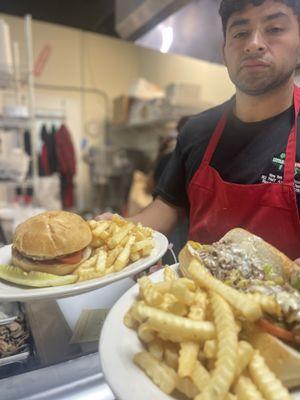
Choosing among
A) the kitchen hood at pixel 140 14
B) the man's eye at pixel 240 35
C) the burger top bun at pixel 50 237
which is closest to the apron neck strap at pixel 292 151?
the man's eye at pixel 240 35

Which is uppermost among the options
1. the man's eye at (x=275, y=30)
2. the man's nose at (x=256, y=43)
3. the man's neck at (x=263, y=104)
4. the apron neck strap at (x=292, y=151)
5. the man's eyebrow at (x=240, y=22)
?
the man's eyebrow at (x=240, y=22)

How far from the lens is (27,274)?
2.98 feet

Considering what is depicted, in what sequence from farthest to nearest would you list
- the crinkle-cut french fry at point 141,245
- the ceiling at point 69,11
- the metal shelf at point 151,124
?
the ceiling at point 69,11 → the metal shelf at point 151,124 → the crinkle-cut french fry at point 141,245

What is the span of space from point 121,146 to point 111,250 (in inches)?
232

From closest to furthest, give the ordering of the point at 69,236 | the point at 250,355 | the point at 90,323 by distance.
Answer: the point at 250,355 → the point at 90,323 → the point at 69,236

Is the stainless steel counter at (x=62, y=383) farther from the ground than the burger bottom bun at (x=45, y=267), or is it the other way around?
the burger bottom bun at (x=45, y=267)

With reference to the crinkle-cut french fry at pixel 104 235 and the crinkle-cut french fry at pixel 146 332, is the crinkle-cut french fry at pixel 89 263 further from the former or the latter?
the crinkle-cut french fry at pixel 146 332

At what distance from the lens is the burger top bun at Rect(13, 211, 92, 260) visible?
37.5 inches

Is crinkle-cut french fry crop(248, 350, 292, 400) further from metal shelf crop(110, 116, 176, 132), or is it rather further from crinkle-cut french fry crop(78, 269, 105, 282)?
metal shelf crop(110, 116, 176, 132)

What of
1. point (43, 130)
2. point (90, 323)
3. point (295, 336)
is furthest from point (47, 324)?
point (43, 130)

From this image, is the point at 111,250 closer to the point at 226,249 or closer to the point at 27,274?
the point at 27,274

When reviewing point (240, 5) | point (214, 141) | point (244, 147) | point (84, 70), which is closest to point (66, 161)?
point (84, 70)

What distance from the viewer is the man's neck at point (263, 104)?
0.95 metres

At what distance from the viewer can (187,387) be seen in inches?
21.3
